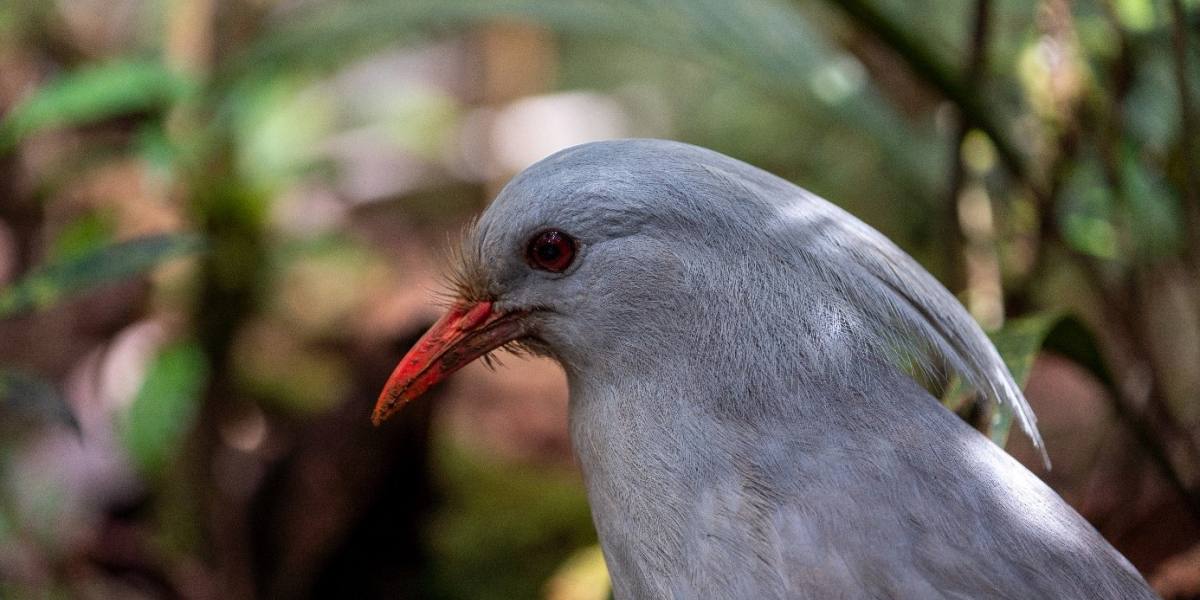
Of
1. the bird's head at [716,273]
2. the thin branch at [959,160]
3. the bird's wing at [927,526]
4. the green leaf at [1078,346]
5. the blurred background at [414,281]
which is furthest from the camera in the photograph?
the blurred background at [414,281]

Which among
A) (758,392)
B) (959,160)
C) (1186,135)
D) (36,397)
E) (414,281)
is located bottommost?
(1186,135)

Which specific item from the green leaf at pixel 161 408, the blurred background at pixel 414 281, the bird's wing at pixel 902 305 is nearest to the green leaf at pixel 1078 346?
the blurred background at pixel 414 281

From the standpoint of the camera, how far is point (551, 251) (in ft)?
4.95

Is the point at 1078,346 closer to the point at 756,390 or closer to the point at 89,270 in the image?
the point at 756,390

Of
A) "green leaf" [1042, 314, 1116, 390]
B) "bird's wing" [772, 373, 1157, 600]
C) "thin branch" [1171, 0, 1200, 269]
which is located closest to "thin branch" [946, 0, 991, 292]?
"thin branch" [1171, 0, 1200, 269]

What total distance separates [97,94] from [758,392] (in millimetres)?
2130

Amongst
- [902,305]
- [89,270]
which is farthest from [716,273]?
[89,270]

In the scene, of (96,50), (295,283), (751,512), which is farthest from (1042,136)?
(96,50)

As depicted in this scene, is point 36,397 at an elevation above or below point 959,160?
above

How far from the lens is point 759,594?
50.6 inches

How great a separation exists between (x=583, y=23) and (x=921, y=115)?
144cm

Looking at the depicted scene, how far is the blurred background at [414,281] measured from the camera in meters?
2.19

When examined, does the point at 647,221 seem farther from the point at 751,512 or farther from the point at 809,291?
the point at 751,512

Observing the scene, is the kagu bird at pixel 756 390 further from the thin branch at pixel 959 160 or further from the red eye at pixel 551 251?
the thin branch at pixel 959 160
